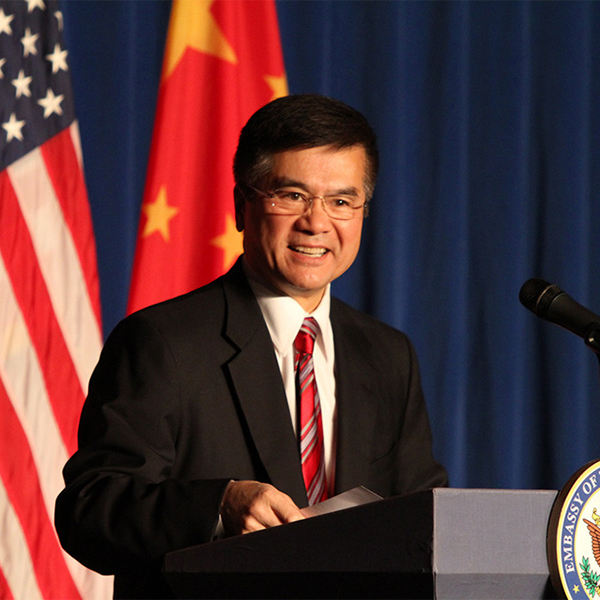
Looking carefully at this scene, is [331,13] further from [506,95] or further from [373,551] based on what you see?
[373,551]

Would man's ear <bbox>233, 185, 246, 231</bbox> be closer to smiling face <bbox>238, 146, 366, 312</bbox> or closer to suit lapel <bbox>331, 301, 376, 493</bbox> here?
smiling face <bbox>238, 146, 366, 312</bbox>

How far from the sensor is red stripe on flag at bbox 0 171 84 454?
257 centimetres

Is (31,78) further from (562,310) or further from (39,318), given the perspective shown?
(562,310)

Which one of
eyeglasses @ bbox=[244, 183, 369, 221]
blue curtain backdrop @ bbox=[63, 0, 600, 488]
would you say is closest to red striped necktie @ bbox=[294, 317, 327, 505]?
eyeglasses @ bbox=[244, 183, 369, 221]

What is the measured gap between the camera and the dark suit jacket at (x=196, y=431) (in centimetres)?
132

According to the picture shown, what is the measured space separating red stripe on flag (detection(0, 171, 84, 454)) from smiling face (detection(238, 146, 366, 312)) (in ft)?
3.42

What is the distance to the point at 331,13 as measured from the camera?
9.77 ft

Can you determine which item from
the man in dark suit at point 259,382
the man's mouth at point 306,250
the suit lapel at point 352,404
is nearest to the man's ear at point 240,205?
the man in dark suit at point 259,382

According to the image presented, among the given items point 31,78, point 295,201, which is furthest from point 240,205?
point 31,78

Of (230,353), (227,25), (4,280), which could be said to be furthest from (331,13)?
(230,353)

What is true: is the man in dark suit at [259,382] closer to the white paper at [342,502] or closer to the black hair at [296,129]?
the black hair at [296,129]

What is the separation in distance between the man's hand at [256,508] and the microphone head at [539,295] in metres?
0.41

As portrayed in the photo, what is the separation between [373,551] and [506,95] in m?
2.49

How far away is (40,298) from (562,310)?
1845mm
